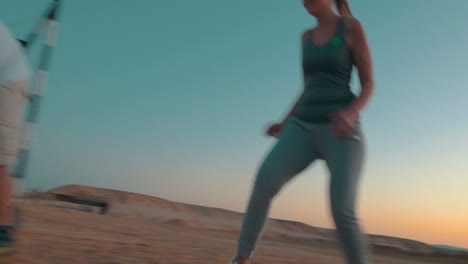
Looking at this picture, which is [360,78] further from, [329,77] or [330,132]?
[330,132]

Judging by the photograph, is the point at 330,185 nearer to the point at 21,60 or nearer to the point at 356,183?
the point at 356,183

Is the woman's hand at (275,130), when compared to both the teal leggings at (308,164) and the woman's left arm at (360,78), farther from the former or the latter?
the woman's left arm at (360,78)

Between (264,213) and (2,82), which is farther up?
(2,82)

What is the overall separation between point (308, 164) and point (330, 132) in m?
0.23

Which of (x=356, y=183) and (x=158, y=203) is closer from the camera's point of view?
(x=356, y=183)

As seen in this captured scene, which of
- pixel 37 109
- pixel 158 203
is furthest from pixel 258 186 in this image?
pixel 158 203

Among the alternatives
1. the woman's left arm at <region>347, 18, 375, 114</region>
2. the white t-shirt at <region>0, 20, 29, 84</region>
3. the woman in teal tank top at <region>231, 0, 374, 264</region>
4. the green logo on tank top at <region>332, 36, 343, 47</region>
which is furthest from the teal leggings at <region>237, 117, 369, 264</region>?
the white t-shirt at <region>0, 20, 29, 84</region>

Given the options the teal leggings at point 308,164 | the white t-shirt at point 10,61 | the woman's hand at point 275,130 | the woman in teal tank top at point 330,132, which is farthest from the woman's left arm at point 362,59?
the white t-shirt at point 10,61

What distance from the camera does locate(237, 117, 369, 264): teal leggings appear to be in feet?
5.79

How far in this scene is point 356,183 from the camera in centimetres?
181

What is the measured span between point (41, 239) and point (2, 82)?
1608 millimetres

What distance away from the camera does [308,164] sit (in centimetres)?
200

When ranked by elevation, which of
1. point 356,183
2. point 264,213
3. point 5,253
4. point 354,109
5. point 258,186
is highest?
point 354,109

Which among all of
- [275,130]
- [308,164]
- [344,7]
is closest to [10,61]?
[275,130]
